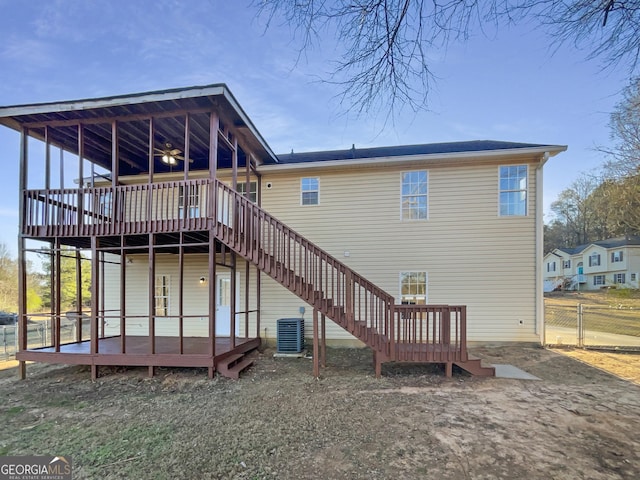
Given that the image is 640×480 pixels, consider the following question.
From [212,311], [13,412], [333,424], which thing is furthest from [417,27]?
[13,412]

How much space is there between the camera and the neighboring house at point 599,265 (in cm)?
2624

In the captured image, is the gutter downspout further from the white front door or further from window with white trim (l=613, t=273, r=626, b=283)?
window with white trim (l=613, t=273, r=626, b=283)

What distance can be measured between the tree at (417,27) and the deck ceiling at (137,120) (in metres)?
3.77

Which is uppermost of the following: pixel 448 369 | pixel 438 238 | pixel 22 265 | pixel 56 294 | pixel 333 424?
pixel 438 238

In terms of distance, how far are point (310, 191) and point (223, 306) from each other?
4.39 metres

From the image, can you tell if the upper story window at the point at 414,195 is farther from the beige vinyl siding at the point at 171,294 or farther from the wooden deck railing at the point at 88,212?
the wooden deck railing at the point at 88,212

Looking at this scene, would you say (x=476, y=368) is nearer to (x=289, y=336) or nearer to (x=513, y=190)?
(x=289, y=336)

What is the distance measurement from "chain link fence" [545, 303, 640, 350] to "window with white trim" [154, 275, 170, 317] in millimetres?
11276

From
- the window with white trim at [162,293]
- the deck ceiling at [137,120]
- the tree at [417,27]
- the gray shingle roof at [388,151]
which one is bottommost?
the window with white trim at [162,293]

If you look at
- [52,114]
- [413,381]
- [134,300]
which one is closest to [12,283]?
[134,300]

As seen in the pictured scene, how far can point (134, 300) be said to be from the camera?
31.6ft

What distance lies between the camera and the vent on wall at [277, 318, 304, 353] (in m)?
7.81

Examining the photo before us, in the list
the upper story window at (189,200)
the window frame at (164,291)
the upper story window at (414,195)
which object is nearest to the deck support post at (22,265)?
the upper story window at (189,200)

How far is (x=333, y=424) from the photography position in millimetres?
4027
